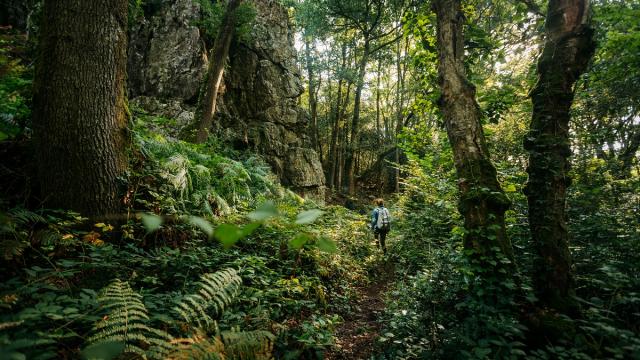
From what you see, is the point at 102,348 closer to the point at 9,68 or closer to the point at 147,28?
the point at 9,68

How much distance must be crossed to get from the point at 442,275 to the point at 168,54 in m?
13.7

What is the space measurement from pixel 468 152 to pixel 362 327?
9.25 ft

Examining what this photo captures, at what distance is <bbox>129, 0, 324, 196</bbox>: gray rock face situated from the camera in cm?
1298

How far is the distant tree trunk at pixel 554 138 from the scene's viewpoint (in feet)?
12.0

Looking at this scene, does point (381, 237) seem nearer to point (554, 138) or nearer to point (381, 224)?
point (381, 224)

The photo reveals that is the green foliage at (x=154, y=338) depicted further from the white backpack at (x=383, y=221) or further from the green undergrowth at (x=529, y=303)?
the white backpack at (x=383, y=221)

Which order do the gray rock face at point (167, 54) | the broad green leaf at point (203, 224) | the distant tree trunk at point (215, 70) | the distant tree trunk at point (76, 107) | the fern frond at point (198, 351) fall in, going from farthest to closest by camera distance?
the gray rock face at point (167, 54), the distant tree trunk at point (215, 70), the distant tree trunk at point (76, 107), the fern frond at point (198, 351), the broad green leaf at point (203, 224)

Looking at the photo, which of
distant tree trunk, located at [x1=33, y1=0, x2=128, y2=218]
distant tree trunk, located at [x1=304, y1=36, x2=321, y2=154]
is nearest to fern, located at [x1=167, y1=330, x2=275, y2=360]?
distant tree trunk, located at [x1=33, y1=0, x2=128, y2=218]

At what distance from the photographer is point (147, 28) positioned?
13250 mm

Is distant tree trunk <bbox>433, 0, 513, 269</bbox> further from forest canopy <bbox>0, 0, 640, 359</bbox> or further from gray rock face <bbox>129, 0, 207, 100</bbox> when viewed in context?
gray rock face <bbox>129, 0, 207, 100</bbox>

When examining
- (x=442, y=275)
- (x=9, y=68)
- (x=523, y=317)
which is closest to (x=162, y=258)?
(x=9, y=68)

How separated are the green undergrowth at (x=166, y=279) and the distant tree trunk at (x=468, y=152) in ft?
6.70

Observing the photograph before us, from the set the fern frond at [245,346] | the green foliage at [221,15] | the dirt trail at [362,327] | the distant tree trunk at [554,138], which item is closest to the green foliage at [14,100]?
the fern frond at [245,346]

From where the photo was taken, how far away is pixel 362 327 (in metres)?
4.39
